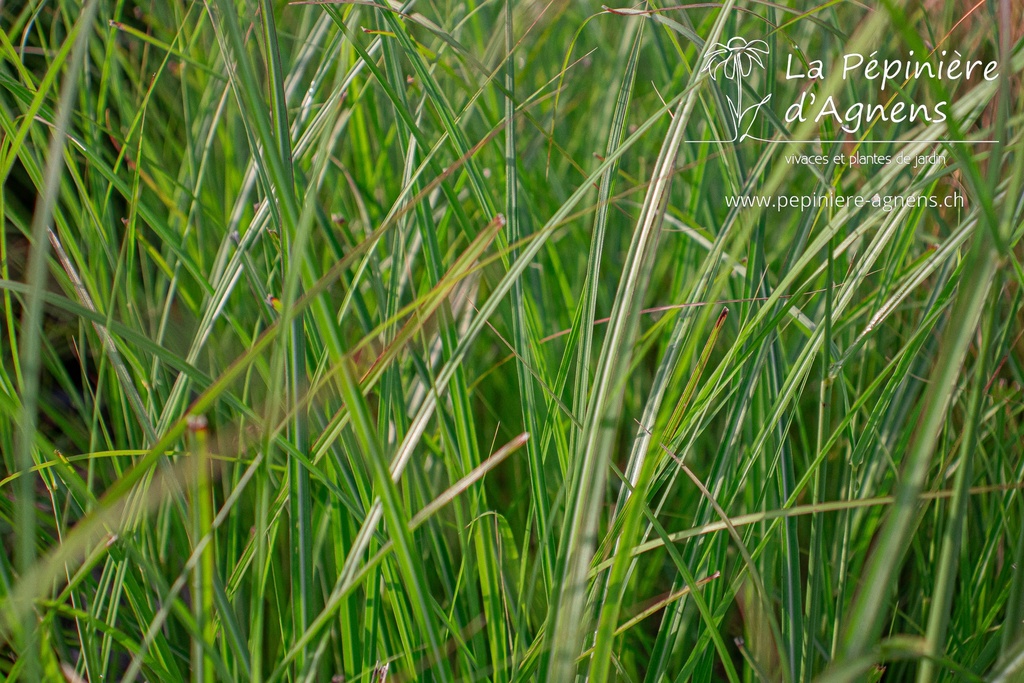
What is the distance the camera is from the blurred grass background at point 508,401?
262 millimetres

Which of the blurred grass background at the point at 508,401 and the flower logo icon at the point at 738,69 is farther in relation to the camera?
the flower logo icon at the point at 738,69

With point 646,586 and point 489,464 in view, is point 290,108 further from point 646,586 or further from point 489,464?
point 646,586

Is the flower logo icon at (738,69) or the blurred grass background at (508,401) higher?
the flower logo icon at (738,69)

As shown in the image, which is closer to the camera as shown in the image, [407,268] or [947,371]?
[947,371]

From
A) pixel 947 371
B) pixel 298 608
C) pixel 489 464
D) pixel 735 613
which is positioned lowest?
pixel 735 613

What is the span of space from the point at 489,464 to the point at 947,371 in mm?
→ 205

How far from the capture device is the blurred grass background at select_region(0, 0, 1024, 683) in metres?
0.26

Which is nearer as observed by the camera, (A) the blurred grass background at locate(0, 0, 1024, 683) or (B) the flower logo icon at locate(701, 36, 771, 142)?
(A) the blurred grass background at locate(0, 0, 1024, 683)

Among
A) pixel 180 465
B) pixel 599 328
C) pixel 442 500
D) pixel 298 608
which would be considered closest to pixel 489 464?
pixel 442 500

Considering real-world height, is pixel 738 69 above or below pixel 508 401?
above

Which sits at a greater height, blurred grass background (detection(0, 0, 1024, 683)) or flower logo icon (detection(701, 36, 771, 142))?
flower logo icon (detection(701, 36, 771, 142))

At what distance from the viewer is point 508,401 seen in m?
0.63

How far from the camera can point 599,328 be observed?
70 cm

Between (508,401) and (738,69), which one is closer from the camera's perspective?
(738,69)
